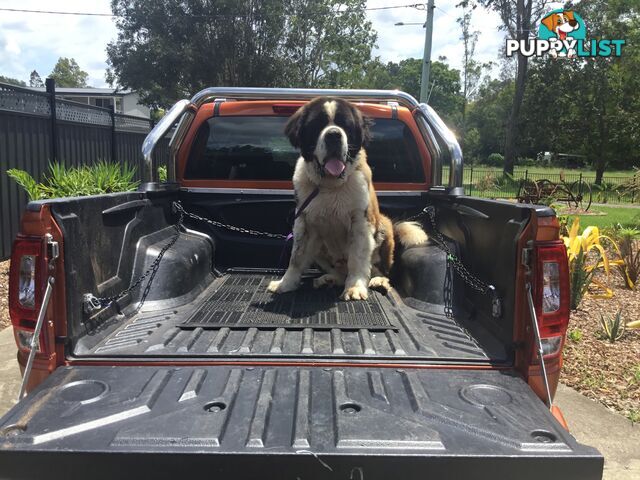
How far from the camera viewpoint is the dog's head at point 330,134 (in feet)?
12.2

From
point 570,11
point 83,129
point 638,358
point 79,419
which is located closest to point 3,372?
point 79,419

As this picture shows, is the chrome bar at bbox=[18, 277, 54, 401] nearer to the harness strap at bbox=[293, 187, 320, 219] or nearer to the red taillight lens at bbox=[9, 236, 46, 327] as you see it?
the red taillight lens at bbox=[9, 236, 46, 327]

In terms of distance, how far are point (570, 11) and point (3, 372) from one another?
112 feet

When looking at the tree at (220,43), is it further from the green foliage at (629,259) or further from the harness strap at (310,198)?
the harness strap at (310,198)

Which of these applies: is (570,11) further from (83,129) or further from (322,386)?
(322,386)

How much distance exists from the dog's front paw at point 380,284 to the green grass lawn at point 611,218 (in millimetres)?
10447

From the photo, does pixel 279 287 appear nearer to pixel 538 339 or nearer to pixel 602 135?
pixel 538 339

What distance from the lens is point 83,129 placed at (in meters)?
11.5

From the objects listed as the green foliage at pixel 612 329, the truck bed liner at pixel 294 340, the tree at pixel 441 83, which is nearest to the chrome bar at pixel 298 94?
the truck bed liner at pixel 294 340

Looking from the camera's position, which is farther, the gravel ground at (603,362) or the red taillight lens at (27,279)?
the gravel ground at (603,362)

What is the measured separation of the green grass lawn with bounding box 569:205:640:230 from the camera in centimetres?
1399

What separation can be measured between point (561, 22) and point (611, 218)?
16.7 m

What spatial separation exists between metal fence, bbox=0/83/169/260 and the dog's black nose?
4.18m

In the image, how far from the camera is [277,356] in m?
2.38
